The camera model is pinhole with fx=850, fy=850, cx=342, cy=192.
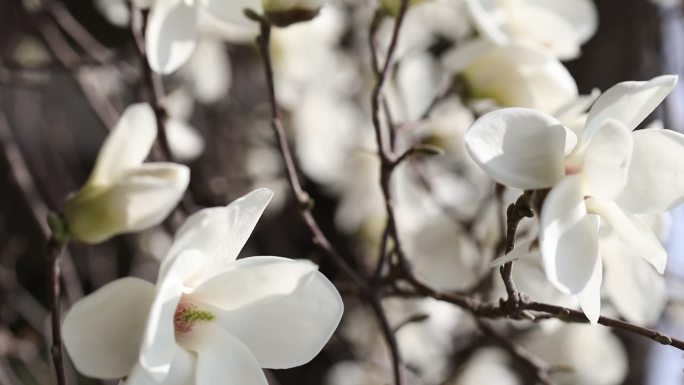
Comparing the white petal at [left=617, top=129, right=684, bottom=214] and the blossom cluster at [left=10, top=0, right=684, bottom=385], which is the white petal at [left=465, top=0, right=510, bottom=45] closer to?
the blossom cluster at [left=10, top=0, right=684, bottom=385]

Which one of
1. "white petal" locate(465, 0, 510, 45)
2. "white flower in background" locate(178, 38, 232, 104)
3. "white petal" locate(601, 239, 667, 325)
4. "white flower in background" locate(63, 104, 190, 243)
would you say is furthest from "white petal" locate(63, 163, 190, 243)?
"white flower in background" locate(178, 38, 232, 104)

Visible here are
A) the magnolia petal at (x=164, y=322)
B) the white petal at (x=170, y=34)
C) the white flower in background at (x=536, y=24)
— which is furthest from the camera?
the white flower in background at (x=536, y=24)

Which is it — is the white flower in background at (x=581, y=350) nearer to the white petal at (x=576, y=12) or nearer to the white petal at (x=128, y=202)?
the white petal at (x=576, y=12)

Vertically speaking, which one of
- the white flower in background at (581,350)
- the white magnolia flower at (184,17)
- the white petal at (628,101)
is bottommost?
the white flower in background at (581,350)

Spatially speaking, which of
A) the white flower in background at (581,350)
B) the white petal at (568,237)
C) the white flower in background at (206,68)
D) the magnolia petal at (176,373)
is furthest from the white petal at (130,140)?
the white flower in background at (206,68)

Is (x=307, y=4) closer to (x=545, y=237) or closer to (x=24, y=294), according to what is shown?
(x=545, y=237)

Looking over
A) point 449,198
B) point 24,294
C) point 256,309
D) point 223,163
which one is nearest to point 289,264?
point 256,309

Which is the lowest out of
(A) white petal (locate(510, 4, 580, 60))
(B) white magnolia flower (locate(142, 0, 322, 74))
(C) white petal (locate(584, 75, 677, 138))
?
(A) white petal (locate(510, 4, 580, 60))
